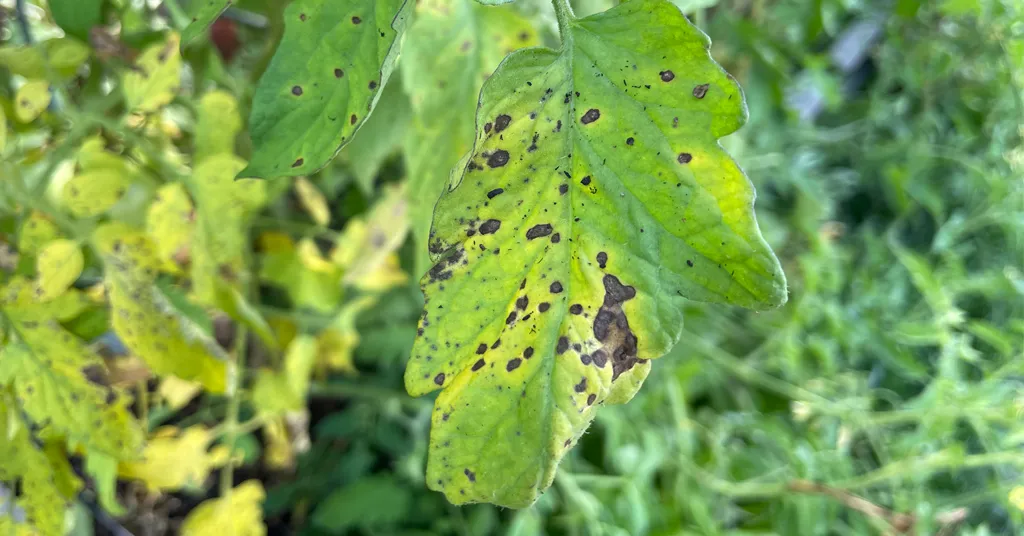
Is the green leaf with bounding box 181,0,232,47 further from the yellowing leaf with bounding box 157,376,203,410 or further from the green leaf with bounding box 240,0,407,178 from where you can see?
the yellowing leaf with bounding box 157,376,203,410

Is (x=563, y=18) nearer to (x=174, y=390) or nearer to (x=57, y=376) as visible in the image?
(x=57, y=376)

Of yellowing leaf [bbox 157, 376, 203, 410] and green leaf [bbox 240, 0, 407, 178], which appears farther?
yellowing leaf [bbox 157, 376, 203, 410]

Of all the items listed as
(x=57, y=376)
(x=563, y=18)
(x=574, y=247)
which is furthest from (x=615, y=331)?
(x=57, y=376)

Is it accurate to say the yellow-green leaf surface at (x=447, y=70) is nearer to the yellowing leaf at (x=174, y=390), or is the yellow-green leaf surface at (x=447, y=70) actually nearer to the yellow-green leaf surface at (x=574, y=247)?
the yellow-green leaf surface at (x=574, y=247)

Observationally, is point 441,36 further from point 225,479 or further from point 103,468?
point 225,479

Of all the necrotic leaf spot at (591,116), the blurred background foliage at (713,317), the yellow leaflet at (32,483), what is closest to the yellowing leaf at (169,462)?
the blurred background foliage at (713,317)

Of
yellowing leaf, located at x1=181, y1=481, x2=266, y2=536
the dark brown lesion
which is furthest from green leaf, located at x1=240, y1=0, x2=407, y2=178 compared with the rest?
yellowing leaf, located at x1=181, y1=481, x2=266, y2=536
